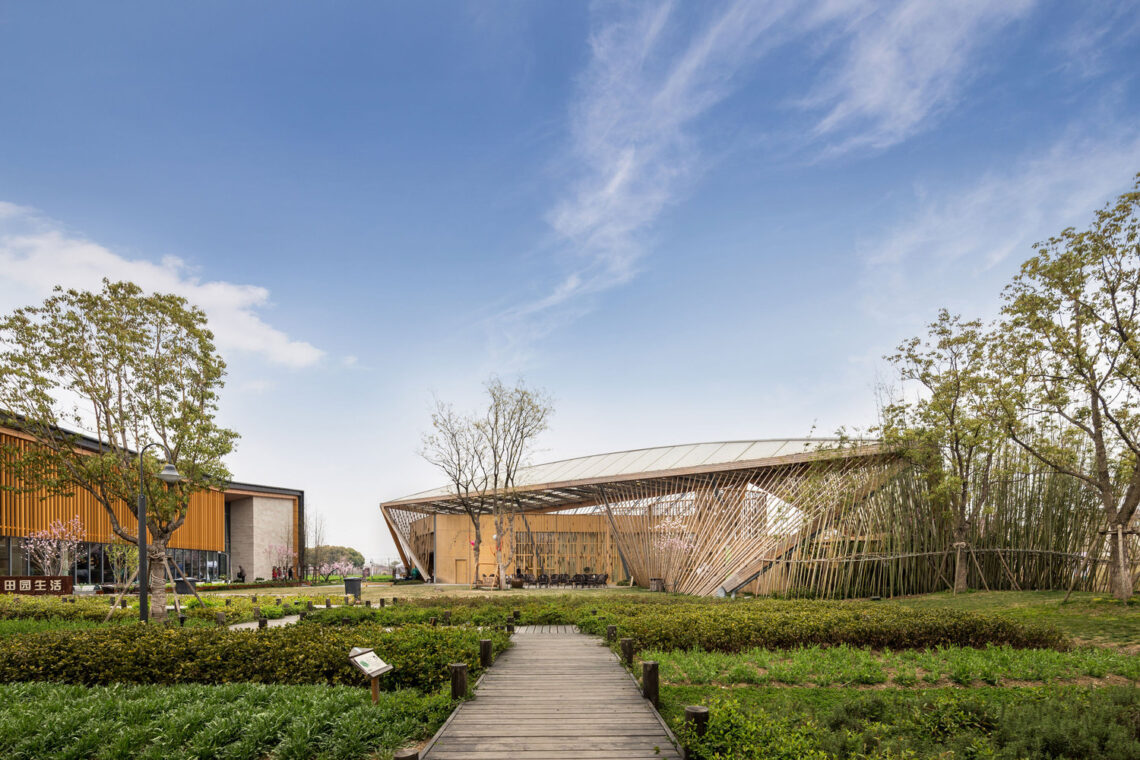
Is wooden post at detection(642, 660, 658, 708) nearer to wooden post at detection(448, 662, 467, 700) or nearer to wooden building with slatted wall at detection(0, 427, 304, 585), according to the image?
wooden post at detection(448, 662, 467, 700)

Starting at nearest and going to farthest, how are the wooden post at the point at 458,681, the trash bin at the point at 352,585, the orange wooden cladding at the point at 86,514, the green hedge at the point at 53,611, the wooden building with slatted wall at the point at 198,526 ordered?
the wooden post at the point at 458,681 → the green hedge at the point at 53,611 → the trash bin at the point at 352,585 → the orange wooden cladding at the point at 86,514 → the wooden building with slatted wall at the point at 198,526

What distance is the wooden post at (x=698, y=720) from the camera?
268 inches

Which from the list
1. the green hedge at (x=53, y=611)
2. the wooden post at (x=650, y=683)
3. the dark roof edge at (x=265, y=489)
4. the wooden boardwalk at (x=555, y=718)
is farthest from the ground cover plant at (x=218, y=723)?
the dark roof edge at (x=265, y=489)

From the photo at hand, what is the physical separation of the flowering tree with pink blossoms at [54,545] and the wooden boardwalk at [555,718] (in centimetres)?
2787

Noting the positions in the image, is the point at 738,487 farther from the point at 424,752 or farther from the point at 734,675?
the point at 424,752

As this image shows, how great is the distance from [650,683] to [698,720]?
1.94 meters

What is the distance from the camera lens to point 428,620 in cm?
1759

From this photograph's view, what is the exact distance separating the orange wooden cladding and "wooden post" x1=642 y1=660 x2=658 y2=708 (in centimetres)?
1658

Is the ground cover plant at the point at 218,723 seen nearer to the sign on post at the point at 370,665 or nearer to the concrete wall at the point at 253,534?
the sign on post at the point at 370,665

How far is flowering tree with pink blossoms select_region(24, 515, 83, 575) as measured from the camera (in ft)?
97.9

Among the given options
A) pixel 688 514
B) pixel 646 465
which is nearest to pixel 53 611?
pixel 688 514

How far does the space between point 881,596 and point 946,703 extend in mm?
15636

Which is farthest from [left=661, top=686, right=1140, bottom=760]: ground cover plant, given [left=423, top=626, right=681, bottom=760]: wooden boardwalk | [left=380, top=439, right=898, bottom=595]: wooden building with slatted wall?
[left=380, top=439, right=898, bottom=595]: wooden building with slatted wall

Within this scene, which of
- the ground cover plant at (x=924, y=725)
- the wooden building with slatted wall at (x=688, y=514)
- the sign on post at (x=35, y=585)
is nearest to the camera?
the ground cover plant at (x=924, y=725)
